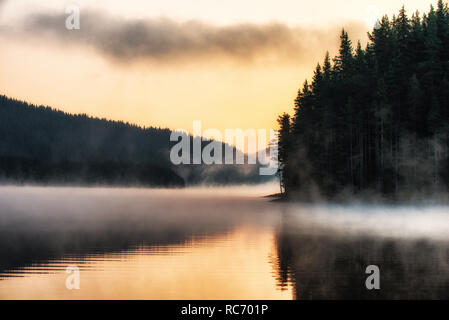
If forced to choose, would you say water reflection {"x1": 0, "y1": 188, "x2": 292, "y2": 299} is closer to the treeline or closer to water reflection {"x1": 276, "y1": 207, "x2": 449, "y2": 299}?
water reflection {"x1": 276, "y1": 207, "x2": 449, "y2": 299}

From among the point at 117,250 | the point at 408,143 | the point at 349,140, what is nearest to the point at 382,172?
the point at 408,143

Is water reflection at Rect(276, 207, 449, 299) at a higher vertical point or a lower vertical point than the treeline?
lower

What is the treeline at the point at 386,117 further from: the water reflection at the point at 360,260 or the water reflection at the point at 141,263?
the water reflection at the point at 141,263

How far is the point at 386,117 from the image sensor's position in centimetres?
7975

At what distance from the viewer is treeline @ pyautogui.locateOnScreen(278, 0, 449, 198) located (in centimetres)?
7538

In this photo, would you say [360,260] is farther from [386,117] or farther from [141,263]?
[386,117]

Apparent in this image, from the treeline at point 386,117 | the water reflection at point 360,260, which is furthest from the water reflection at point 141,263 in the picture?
the treeline at point 386,117

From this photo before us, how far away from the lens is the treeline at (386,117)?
75.4m

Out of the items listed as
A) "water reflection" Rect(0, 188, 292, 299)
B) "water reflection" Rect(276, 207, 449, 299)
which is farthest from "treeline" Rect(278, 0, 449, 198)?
"water reflection" Rect(0, 188, 292, 299)

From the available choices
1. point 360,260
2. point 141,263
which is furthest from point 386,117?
point 141,263

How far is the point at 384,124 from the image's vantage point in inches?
3157
